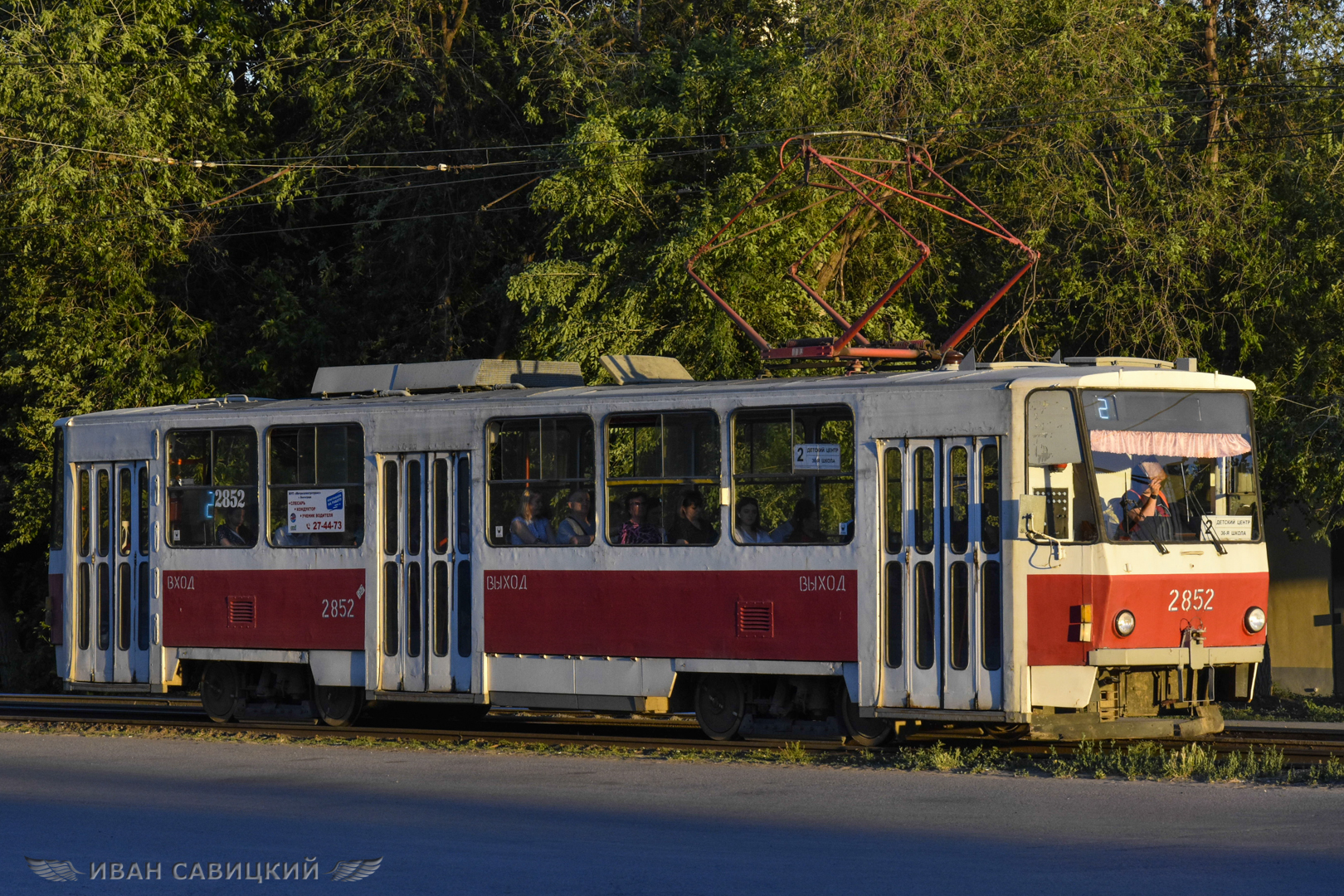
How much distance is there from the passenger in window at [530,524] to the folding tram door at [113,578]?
4.23 meters

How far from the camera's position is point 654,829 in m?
9.74

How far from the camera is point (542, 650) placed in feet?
47.9

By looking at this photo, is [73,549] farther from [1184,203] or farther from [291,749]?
[1184,203]

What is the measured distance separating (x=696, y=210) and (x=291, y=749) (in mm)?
9113

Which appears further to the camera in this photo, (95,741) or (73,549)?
(73,549)

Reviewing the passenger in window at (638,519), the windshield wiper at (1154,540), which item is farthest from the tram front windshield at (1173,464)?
the passenger in window at (638,519)

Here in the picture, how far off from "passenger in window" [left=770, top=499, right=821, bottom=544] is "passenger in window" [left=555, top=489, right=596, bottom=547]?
1.67m

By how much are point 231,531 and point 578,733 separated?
3707mm

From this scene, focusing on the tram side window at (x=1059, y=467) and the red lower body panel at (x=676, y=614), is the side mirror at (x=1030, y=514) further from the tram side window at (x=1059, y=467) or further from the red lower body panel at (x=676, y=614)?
the red lower body panel at (x=676, y=614)

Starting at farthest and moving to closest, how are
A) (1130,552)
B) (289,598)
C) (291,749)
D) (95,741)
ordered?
(289,598) → (95,741) → (291,749) → (1130,552)

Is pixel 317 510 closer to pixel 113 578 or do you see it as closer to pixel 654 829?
pixel 113 578

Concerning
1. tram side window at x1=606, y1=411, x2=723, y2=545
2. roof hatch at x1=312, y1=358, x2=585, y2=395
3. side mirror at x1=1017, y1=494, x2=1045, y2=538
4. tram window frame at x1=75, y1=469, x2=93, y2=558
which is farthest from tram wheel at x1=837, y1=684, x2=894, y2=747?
tram window frame at x1=75, y1=469, x2=93, y2=558

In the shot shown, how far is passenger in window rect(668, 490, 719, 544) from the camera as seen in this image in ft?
45.4

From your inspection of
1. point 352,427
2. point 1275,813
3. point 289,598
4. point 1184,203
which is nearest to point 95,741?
point 289,598
